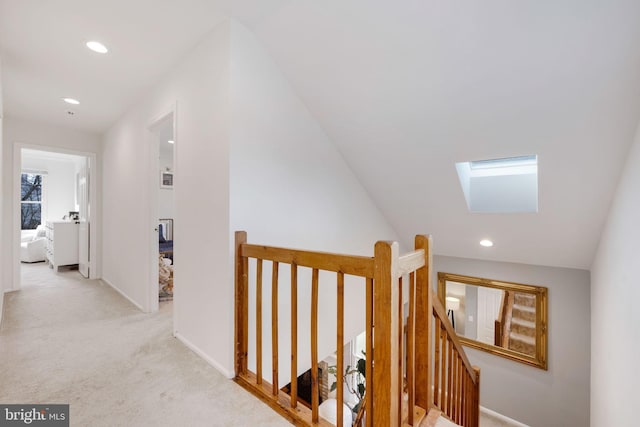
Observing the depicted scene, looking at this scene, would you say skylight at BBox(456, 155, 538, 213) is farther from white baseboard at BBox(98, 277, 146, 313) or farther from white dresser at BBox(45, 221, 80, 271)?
white dresser at BBox(45, 221, 80, 271)

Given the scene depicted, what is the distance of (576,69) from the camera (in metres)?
1.64

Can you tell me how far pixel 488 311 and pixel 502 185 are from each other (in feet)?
7.52

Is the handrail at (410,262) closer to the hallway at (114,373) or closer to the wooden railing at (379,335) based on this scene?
the wooden railing at (379,335)

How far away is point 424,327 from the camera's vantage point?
157 centimetres

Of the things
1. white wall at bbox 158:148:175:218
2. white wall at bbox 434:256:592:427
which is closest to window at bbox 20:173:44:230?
white wall at bbox 158:148:175:218

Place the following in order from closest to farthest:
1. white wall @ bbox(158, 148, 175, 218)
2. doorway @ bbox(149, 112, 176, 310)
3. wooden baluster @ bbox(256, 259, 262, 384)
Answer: wooden baluster @ bbox(256, 259, 262, 384) → doorway @ bbox(149, 112, 176, 310) → white wall @ bbox(158, 148, 175, 218)

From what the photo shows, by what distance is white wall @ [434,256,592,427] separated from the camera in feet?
11.3

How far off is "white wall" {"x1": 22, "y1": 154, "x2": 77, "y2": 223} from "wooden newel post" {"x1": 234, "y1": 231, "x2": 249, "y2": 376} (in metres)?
7.16

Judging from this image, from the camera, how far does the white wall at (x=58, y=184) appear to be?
21.7ft

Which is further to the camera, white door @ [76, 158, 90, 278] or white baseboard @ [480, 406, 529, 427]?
white door @ [76, 158, 90, 278]

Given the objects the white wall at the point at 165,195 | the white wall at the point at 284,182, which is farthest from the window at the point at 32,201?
the white wall at the point at 284,182

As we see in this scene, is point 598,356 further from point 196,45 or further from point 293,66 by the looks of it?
point 196,45

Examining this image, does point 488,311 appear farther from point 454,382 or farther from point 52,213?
point 52,213

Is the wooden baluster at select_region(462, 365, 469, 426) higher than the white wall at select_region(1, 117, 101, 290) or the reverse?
the reverse
